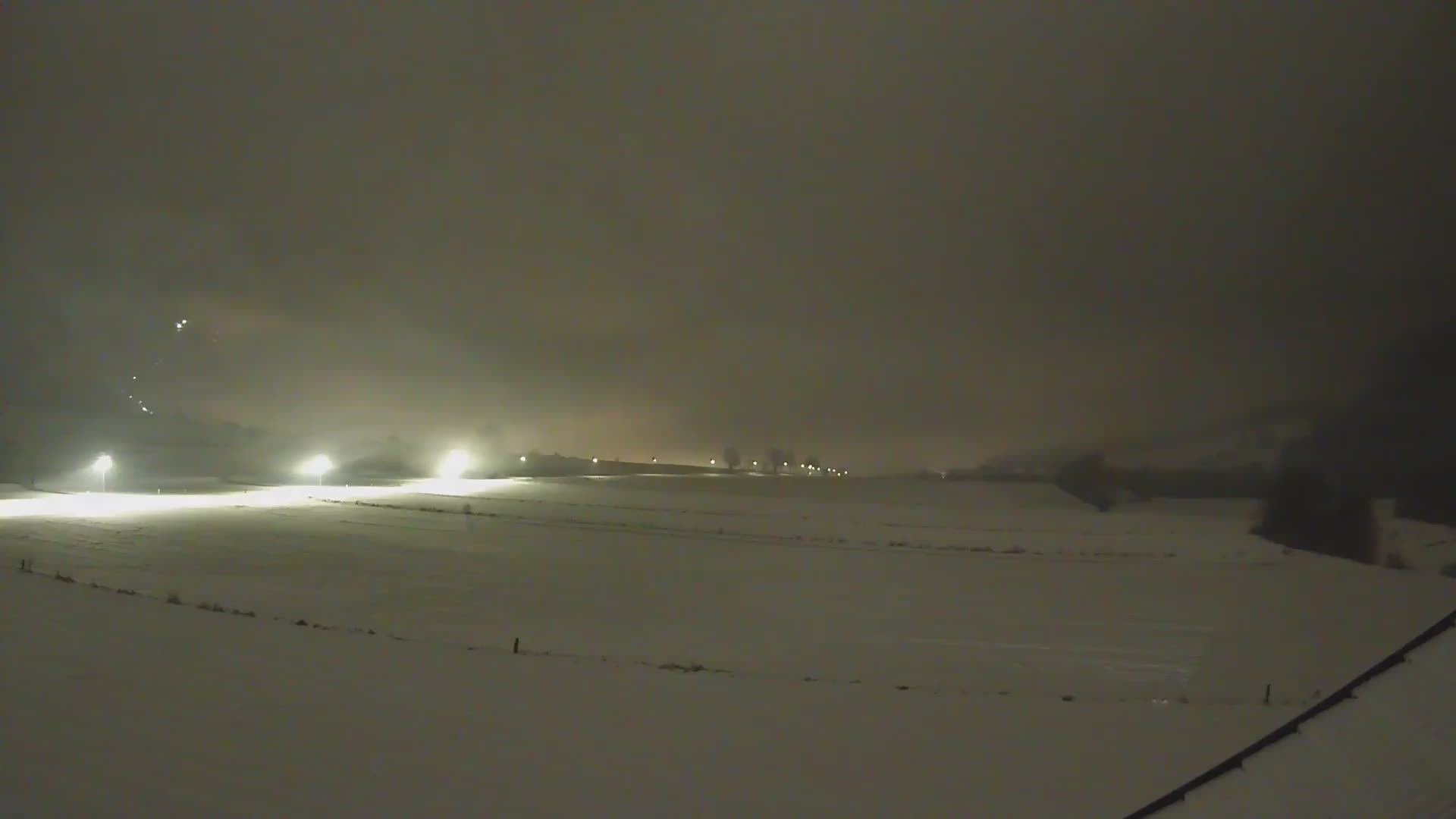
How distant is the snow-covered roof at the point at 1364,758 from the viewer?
2957 millimetres

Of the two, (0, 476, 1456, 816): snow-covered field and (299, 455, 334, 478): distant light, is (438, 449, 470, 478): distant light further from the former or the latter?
(0, 476, 1456, 816): snow-covered field

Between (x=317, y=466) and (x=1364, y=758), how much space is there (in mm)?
71358

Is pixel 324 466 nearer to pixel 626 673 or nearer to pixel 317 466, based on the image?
pixel 317 466

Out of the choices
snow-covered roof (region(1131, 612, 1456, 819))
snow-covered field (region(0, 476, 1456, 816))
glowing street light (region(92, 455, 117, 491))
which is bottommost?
snow-covered field (region(0, 476, 1456, 816))

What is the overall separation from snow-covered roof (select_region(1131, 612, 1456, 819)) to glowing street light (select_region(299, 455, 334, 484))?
6148 cm

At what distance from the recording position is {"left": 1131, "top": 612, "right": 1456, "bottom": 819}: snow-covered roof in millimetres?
2957

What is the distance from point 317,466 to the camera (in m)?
64.1

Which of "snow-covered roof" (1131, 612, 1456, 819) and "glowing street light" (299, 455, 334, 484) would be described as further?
"glowing street light" (299, 455, 334, 484)

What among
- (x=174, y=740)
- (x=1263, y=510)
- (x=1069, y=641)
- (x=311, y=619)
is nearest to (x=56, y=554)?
(x=311, y=619)

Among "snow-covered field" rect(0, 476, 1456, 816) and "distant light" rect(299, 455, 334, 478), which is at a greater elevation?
"distant light" rect(299, 455, 334, 478)

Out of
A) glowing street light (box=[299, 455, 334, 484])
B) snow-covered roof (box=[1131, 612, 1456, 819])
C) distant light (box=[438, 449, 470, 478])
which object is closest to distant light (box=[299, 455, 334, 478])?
glowing street light (box=[299, 455, 334, 484])

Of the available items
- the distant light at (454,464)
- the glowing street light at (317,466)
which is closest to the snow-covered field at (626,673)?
the glowing street light at (317,466)

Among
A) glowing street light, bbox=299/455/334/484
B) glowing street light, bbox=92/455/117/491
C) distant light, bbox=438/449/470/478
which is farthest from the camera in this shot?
distant light, bbox=438/449/470/478

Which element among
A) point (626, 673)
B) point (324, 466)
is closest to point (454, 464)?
point (324, 466)
